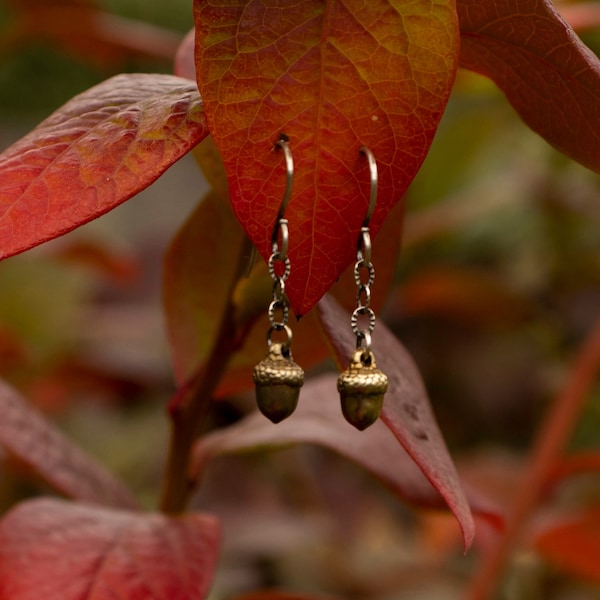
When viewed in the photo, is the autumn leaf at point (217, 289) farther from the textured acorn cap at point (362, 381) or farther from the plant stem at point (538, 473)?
the plant stem at point (538, 473)

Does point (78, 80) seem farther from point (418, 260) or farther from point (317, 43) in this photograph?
point (317, 43)

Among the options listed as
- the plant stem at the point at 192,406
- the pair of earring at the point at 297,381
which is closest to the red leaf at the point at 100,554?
the plant stem at the point at 192,406

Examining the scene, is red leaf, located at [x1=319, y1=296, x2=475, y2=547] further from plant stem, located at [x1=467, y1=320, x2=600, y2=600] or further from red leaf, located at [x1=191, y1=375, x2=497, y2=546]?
plant stem, located at [x1=467, y1=320, x2=600, y2=600]

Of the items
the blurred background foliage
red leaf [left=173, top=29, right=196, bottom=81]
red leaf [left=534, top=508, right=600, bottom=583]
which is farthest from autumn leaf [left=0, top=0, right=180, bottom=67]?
red leaf [left=534, top=508, right=600, bottom=583]

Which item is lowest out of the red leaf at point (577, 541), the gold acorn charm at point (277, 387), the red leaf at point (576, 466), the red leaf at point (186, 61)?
the red leaf at point (577, 541)

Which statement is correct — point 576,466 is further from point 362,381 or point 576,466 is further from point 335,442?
point 362,381

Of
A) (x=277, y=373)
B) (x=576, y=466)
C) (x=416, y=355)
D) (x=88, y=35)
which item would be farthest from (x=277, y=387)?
(x=416, y=355)

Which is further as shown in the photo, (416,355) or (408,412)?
(416,355)
